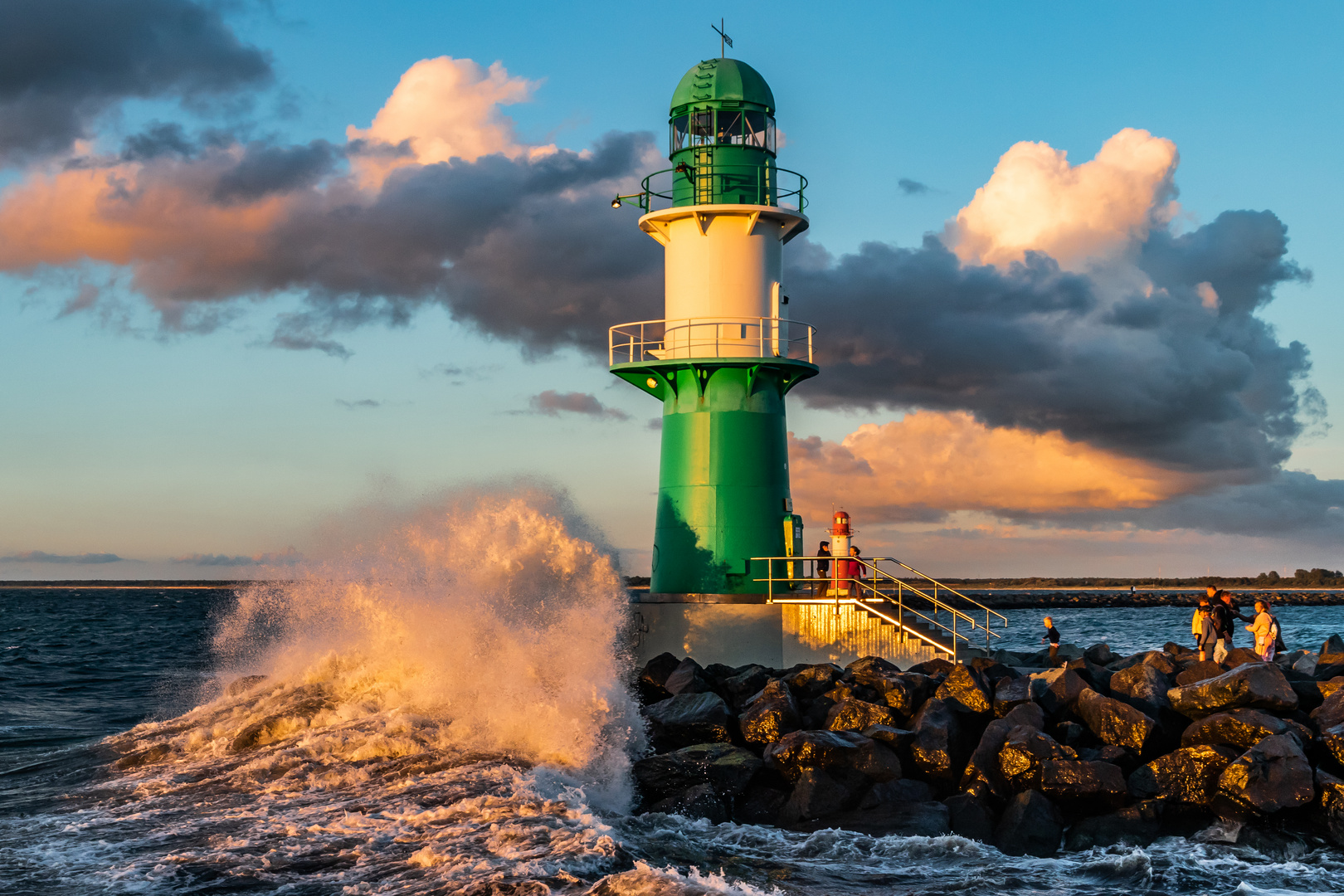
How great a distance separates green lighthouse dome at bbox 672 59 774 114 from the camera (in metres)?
18.8

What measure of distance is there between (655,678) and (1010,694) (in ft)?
17.2

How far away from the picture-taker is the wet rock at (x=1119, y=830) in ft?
31.8

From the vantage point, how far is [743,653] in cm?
1755

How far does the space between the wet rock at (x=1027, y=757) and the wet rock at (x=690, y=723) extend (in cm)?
321

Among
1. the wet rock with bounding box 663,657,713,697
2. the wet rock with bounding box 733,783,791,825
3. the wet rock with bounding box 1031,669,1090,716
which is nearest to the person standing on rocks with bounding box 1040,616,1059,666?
the wet rock with bounding box 1031,669,1090,716

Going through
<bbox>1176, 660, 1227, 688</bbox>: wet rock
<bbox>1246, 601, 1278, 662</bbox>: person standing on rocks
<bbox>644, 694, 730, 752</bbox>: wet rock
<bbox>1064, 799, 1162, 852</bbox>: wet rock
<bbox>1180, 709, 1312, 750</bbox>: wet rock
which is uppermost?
<bbox>1246, 601, 1278, 662</bbox>: person standing on rocks

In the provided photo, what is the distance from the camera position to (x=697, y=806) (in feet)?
33.6

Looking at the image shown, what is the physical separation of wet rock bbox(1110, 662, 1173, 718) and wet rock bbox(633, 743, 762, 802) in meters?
4.56

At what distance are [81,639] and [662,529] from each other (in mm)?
31242

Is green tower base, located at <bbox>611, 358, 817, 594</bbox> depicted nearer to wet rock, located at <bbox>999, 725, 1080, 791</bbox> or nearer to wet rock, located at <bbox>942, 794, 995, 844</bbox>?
wet rock, located at <bbox>999, 725, 1080, 791</bbox>

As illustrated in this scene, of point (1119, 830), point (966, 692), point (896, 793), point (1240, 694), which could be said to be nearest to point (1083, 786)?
point (1119, 830)

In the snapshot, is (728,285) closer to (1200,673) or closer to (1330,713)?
(1200,673)

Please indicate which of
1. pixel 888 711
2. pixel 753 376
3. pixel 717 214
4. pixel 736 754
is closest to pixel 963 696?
pixel 888 711

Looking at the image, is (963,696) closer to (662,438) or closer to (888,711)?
(888,711)
